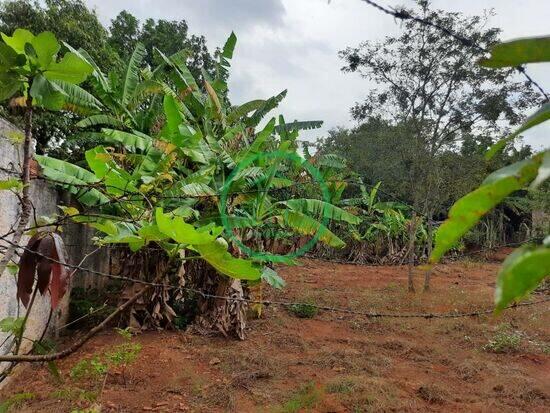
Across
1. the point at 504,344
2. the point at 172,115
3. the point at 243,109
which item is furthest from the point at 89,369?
the point at 504,344

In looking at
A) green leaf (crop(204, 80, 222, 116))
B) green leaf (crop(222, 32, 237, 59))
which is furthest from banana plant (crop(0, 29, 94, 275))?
green leaf (crop(222, 32, 237, 59))

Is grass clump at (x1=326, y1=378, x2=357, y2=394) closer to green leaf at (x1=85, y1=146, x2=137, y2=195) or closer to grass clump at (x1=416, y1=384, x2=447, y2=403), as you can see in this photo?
grass clump at (x1=416, y1=384, x2=447, y2=403)

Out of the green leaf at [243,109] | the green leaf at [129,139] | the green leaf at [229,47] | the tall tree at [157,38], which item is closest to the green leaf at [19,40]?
the green leaf at [129,139]

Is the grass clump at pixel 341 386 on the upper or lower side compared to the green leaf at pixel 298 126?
lower

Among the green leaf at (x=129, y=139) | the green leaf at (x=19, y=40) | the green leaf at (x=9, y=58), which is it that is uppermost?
the green leaf at (x=129, y=139)

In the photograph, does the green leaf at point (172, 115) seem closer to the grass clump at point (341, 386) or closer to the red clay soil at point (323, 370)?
the red clay soil at point (323, 370)

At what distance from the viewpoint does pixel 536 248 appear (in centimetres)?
23

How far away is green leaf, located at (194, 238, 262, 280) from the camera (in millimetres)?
678

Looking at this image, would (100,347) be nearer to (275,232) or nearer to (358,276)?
(275,232)

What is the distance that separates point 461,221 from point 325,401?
323cm

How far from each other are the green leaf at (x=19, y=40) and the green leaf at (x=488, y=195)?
0.81 metres

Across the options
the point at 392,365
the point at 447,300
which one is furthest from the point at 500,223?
the point at 392,365

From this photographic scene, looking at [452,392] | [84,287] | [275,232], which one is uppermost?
[275,232]

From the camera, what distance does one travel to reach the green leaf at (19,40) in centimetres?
78
